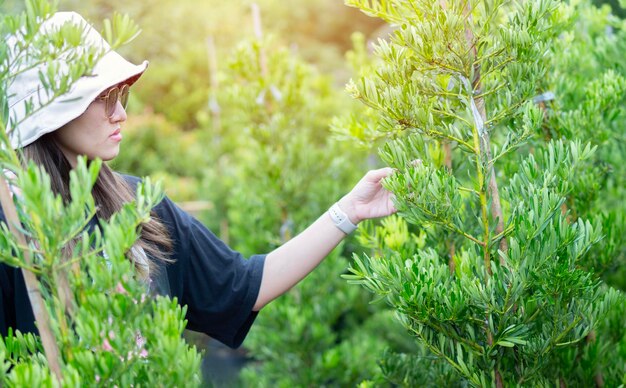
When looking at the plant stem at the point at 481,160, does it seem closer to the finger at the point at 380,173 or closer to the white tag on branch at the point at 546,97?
the finger at the point at 380,173

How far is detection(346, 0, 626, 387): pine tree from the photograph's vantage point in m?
1.70

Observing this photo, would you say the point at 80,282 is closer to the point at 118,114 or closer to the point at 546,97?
the point at 118,114

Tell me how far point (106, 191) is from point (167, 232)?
231mm

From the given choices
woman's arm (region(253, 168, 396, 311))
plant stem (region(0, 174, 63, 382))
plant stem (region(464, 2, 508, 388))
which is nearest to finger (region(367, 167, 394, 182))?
woman's arm (region(253, 168, 396, 311))

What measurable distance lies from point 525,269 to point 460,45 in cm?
55

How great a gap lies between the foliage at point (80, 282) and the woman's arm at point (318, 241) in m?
0.79


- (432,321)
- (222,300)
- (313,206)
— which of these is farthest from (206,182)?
(432,321)

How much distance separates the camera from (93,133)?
1.80m

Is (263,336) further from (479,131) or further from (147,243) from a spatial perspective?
(479,131)

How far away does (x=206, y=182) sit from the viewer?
762 centimetres

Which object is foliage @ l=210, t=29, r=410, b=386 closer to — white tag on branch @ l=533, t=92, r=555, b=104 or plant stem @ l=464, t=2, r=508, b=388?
white tag on branch @ l=533, t=92, r=555, b=104

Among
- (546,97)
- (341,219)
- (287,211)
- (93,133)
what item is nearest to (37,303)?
(93,133)

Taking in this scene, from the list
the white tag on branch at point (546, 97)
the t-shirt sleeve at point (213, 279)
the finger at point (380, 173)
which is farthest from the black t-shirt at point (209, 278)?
the white tag on branch at point (546, 97)

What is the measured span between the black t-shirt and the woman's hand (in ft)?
1.04
